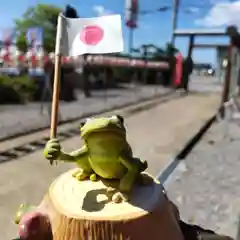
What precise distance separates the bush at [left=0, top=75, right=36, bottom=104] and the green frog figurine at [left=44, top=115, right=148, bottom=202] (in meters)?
14.7

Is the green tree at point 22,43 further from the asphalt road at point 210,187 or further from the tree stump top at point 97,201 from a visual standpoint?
the tree stump top at point 97,201

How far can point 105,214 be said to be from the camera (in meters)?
2.10

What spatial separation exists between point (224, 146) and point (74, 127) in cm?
409

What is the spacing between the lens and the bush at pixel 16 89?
16.6 meters

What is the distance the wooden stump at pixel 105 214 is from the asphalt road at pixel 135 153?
2207 millimetres

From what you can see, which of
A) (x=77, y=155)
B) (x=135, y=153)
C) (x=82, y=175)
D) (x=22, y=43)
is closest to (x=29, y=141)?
(x=135, y=153)

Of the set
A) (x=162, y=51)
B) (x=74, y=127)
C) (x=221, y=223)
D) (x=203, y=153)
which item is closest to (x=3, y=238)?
(x=221, y=223)

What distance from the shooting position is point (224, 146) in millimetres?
8398

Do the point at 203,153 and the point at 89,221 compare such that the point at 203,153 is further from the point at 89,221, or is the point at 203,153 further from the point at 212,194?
the point at 89,221

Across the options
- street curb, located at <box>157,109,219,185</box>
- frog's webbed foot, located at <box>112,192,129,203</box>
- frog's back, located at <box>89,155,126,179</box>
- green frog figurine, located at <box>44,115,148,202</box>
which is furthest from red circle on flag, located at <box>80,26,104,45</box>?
street curb, located at <box>157,109,219,185</box>

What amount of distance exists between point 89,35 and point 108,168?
0.86 meters

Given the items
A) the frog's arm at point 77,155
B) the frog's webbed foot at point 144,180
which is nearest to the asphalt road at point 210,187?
the frog's webbed foot at point 144,180

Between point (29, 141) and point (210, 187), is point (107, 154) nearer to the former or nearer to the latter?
point (210, 187)

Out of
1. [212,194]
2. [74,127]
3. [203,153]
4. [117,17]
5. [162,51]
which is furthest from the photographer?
[162,51]
